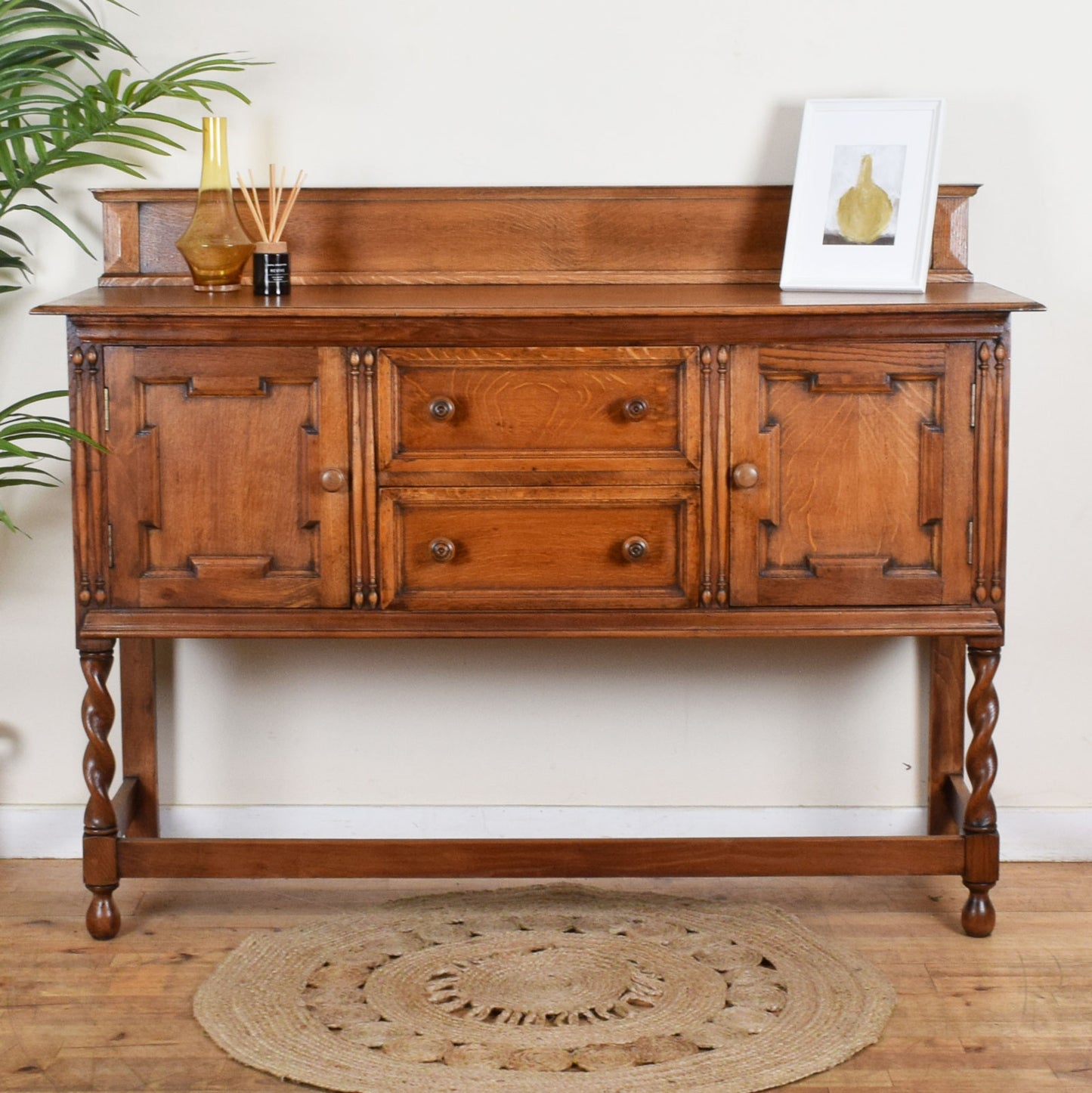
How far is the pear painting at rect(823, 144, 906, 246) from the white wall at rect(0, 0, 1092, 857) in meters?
0.15

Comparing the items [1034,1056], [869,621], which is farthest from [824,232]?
[1034,1056]

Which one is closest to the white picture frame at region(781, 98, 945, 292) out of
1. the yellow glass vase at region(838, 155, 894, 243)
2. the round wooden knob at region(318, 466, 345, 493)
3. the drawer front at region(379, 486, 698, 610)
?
the yellow glass vase at region(838, 155, 894, 243)

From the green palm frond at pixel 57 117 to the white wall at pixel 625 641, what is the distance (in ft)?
0.18

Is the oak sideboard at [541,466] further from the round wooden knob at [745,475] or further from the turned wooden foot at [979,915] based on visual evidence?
the turned wooden foot at [979,915]

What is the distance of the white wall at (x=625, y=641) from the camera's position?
287cm

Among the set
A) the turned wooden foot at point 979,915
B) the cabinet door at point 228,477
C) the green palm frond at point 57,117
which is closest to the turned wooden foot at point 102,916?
the cabinet door at point 228,477

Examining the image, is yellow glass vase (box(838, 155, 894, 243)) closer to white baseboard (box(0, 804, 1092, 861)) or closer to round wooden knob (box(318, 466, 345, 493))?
round wooden knob (box(318, 466, 345, 493))

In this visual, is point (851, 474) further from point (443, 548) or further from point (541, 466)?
point (443, 548)

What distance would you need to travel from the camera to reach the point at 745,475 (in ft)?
8.07

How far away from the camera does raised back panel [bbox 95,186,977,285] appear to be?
2.87 m

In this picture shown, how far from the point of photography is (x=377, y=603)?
2.52 meters

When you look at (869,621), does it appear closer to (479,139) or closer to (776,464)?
(776,464)

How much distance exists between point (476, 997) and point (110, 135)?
1681mm

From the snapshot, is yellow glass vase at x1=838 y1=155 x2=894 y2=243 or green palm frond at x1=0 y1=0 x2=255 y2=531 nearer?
green palm frond at x1=0 y1=0 x2=255 y2=531
